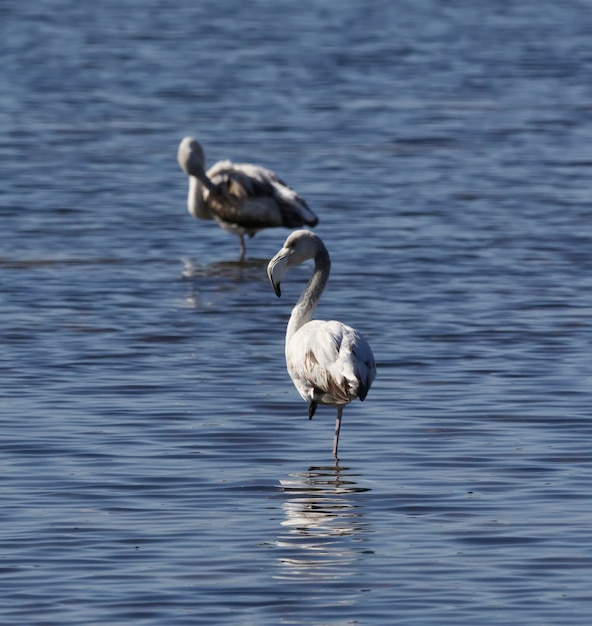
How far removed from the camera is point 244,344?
12727 millimetres

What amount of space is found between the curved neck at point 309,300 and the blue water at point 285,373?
609 mm

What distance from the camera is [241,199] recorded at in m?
17.4

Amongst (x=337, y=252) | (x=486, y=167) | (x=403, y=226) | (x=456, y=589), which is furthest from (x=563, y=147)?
(x=456, y=589)

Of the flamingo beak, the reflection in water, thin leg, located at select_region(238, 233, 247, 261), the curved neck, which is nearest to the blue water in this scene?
the reflection in water

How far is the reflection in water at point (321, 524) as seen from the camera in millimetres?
7609

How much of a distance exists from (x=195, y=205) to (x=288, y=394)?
6.94 meters

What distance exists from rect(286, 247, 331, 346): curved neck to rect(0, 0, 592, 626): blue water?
61 cm

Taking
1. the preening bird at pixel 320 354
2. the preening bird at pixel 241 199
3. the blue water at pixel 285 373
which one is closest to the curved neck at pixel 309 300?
the preening bird at pixel 320 354

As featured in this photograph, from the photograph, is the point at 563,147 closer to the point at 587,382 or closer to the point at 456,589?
the point at 587,382

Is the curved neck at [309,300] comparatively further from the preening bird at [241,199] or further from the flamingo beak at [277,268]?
the preening bird at [241,199]

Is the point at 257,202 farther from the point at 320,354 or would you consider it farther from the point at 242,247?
the point at 320,354

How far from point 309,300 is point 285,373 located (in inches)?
63.2

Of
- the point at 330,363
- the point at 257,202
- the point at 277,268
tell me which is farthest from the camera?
the point at 257,202

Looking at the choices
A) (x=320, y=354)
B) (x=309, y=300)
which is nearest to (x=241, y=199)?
(x=309, y=300)
